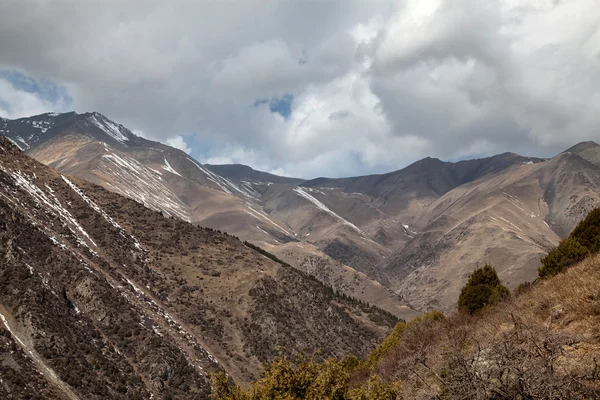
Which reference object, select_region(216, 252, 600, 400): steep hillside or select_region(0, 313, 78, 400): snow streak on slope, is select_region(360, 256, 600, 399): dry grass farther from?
select_region(0, 313, 78, 400): snow streak on slope

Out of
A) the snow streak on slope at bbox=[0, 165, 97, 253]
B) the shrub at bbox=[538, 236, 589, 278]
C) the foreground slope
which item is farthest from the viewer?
the snow streak on slope at bbox=[0, 165, 97, 253]

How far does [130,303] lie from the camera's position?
72750mm

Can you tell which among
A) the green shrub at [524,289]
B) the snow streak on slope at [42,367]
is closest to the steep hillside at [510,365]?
the green shrub at [524,289]

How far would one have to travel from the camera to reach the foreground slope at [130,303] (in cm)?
5225

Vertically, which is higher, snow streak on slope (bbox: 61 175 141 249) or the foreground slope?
snow streak on slope (bbox: 61 175 141 249)

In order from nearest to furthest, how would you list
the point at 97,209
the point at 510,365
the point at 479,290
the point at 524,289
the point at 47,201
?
the point at 510,365, the point at 524,289, the point at 479,290, the point at 47,201, the point at 97,209

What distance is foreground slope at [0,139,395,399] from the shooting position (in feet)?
171

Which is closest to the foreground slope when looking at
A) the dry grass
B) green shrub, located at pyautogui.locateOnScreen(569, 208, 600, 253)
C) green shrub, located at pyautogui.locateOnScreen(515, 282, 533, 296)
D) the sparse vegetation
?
the dry grass

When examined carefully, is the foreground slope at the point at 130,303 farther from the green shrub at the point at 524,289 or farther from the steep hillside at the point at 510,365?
the green shrub at the point at 524,289

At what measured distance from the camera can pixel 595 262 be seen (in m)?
15.4

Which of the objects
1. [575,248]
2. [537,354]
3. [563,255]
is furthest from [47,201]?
[537,354]

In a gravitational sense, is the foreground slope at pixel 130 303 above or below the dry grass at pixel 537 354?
below

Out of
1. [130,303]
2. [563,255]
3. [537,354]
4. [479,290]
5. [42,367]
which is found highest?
[563,255]

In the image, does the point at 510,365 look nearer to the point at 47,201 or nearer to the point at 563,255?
the point at 563,255
